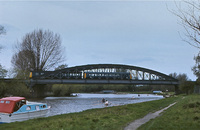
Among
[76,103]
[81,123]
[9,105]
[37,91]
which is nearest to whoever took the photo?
[81,123]

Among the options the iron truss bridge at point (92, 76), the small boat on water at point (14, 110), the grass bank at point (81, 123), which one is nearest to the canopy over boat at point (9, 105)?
the small boat on water at point (14, 110)

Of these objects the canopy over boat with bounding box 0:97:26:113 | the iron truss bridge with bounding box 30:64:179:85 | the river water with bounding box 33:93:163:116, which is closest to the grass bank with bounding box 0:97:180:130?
the canopy over boat with bounding box 0:97:26:113

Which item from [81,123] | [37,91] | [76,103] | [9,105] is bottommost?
[76,103]

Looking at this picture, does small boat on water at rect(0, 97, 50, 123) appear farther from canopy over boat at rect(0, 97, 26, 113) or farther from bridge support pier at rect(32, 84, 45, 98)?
bridge support pier at rect(32, 84, 45, 98)

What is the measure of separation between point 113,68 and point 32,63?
35.1m

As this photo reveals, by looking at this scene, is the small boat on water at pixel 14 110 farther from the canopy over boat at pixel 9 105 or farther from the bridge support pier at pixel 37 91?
the bridge support pier at pixel 37 91

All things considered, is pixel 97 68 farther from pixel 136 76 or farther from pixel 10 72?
pixel 10 72

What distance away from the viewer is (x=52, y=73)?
77.8m

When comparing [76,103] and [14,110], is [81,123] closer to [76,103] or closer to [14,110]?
[14,110]

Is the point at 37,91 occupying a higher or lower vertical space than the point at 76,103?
higher

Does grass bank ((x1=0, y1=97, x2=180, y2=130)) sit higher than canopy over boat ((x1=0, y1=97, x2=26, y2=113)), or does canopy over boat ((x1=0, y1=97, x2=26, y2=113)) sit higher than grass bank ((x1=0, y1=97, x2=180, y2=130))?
canopy over boat ((x1=0, y1=97, x2=26, y2=113))

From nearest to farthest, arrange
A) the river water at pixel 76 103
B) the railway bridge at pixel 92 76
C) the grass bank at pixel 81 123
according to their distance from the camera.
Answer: the grass bank at pixel 81 123 → the river water at pixel 76 103 → the railway bridge at pixel 92 76

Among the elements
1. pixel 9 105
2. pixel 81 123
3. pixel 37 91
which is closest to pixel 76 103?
pixel 9 105

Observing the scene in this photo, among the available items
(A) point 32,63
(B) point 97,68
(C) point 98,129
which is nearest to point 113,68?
(B) point 97,68
